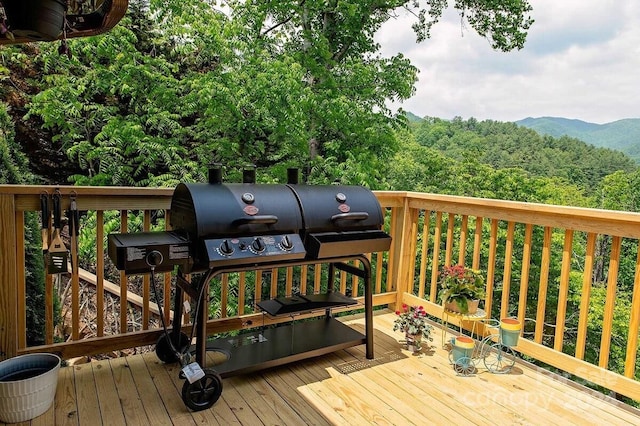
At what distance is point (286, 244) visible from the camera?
2.18 m

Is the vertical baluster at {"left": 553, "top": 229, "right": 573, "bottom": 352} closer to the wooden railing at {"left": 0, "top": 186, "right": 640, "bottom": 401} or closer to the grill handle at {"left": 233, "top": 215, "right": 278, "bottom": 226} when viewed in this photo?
the wooden railing at {"left": 0, "top": 186, "right": 640, "bottom": 401}

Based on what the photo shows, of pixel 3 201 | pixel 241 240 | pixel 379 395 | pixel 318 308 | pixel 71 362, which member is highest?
Answer: pixel 3 201

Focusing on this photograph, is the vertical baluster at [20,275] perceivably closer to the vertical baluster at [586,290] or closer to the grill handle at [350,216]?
the grill handle at [350,216]

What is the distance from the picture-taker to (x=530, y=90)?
18.3 metres

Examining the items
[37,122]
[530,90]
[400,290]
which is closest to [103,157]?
[37,122]

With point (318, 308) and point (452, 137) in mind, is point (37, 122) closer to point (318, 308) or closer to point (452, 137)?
point (318, 308)

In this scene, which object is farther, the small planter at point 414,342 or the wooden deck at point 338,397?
the small planter at point 414,342

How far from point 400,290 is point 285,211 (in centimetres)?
167

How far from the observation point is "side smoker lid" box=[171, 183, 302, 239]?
6.57ft

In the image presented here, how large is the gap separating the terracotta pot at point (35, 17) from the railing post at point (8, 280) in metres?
0.97

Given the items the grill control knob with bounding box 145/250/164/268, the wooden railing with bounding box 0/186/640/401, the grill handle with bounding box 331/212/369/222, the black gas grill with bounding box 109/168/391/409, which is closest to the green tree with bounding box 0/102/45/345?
the wooden railing with bounding box 0/186/640/401

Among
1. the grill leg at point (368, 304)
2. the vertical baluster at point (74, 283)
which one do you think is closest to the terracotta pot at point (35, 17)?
the vertical baluster at point (74, 283)

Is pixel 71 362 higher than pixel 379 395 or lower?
lower

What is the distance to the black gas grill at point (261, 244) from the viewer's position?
78.6 inches
